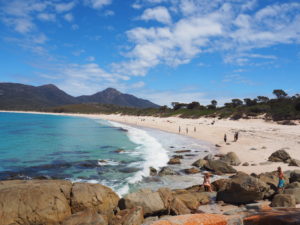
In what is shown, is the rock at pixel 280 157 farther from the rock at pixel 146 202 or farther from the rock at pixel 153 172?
the rock at pixel 146 202

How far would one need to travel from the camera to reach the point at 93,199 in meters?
9.76

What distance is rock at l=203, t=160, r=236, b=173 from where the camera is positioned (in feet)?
55.7

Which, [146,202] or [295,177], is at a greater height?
[295,177]

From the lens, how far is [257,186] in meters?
A: 10.3

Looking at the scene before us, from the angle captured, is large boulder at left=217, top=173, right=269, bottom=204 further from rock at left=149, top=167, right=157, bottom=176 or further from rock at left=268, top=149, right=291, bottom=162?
rock at left=268, top=149, right=291, bottom=162

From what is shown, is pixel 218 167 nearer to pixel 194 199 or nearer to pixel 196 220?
pixel 194 199

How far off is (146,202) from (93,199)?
230 centimetres

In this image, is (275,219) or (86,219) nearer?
(275,219)

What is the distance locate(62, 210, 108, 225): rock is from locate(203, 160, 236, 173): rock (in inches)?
448

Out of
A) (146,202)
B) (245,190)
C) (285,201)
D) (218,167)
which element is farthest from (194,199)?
(218,167)

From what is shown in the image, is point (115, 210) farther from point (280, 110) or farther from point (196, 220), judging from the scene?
point (280, 110)

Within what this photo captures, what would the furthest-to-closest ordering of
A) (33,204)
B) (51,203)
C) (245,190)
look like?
(245,190)
(51,203)
(33,204)

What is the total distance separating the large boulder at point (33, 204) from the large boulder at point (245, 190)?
287 inches

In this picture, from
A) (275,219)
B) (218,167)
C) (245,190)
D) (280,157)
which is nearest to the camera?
(275,219)
